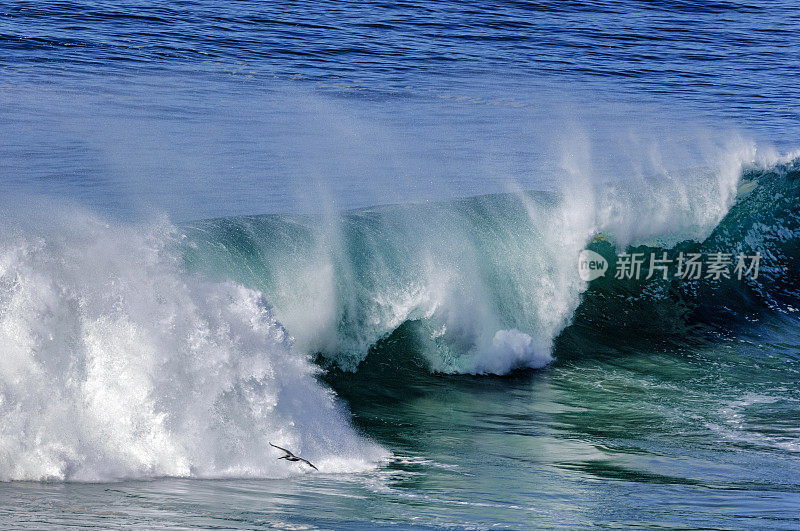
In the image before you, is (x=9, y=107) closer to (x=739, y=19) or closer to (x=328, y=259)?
(x=328, y=259)

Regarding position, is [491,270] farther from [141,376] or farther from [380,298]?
[141,376]

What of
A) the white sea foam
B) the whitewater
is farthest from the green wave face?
the white sea foam

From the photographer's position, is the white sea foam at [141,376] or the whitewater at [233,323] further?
the whitewater at [233,323]

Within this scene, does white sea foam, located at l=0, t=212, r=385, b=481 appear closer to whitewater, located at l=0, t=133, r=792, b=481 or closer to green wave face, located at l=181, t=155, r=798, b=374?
whitewater, located at l=0, t=133, r=792, b=481

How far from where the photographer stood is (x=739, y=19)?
34438 mm

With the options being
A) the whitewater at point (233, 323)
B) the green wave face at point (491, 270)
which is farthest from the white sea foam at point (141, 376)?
the green wave face at point (491, 270)

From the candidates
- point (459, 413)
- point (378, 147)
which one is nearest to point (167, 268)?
point (459, 413)

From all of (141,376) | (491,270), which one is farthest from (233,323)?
(491,270)

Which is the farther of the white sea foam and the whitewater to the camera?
the whitewater

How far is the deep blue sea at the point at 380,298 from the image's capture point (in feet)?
19.5

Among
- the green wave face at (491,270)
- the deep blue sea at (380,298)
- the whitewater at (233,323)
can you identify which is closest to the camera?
the deep blue sea at (380,298)

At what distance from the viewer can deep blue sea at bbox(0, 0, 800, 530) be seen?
595cm

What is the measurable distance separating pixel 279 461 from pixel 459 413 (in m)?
2.52

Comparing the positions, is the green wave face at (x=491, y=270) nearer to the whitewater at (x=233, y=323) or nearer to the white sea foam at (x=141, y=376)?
the whitewater at (x=233, y=323)
